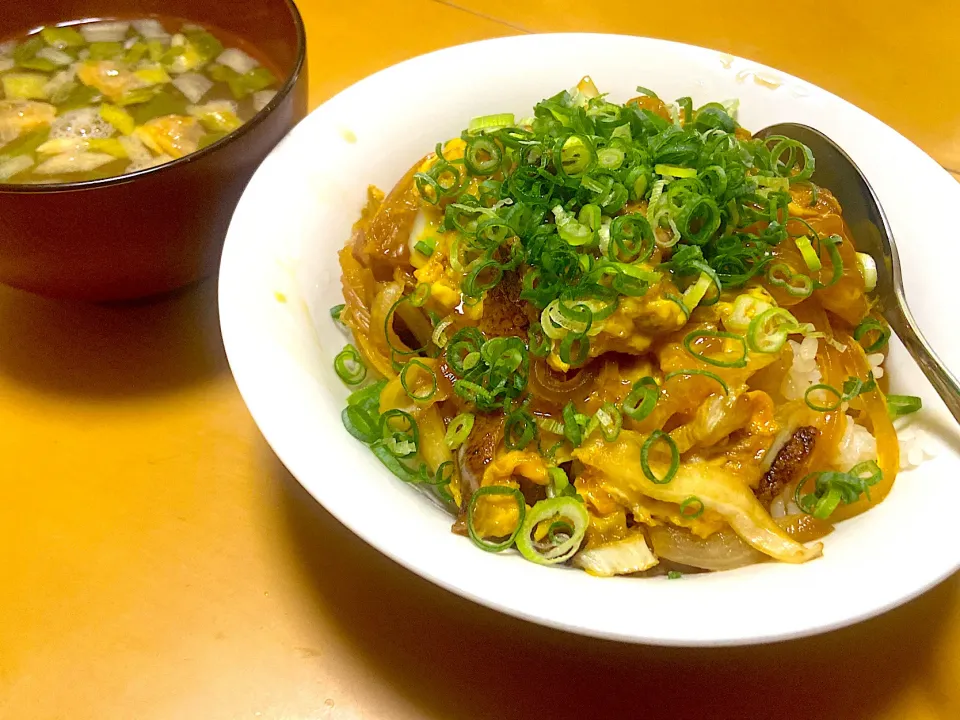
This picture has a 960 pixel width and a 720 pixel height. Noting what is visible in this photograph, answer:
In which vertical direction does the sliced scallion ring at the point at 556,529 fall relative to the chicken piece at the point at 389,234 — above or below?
below

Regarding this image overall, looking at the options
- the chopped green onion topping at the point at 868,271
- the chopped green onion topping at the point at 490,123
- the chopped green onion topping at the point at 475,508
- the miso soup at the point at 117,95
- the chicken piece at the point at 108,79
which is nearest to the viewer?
the chopped green onion topping at the point at 475,508

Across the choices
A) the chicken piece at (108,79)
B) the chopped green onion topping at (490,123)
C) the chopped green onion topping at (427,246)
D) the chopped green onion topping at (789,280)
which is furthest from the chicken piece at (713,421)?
the chicken piece at (108,79)

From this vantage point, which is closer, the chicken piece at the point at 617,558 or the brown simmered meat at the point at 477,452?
the chicken piece at the point at 617,558

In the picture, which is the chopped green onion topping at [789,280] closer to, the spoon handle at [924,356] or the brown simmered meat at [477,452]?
the spoon handle at [924,356]

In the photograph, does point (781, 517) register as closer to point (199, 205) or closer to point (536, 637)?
point (536, 637)

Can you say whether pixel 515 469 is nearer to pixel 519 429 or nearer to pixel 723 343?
pixel 519 429
